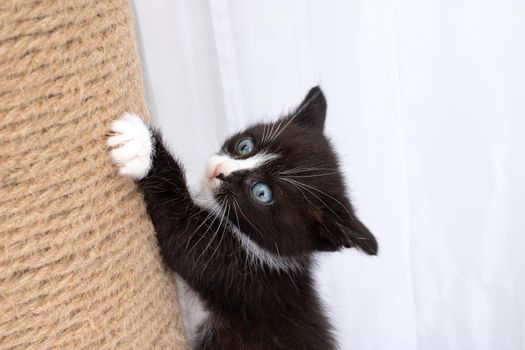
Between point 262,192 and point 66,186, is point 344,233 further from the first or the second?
point 66,186

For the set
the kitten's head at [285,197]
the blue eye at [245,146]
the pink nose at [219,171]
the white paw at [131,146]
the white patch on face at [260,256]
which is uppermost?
the white paw at [131,146]

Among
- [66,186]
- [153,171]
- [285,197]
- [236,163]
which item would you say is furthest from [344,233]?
[66,186]

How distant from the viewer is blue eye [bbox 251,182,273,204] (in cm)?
114

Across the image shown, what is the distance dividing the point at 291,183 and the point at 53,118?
480 mm

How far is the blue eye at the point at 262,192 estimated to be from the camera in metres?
1.14

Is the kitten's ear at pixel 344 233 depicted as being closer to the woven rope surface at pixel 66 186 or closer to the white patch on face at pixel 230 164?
the white patch on face at pixel 230 164

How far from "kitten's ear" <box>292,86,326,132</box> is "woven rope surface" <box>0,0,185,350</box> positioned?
1.44ft

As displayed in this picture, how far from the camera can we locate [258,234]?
3.76 feet

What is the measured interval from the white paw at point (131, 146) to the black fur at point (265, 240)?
0.06 metres

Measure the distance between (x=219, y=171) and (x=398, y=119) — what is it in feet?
2.00

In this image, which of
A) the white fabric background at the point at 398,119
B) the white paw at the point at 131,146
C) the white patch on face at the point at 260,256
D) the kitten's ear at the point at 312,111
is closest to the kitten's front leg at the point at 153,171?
the white paw at the point at 131,146

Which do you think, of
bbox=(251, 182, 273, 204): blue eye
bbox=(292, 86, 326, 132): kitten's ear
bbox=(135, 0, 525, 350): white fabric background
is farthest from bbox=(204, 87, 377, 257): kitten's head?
bbox=(135, 0, 525, 350): white fabric background

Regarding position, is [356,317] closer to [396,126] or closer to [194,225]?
[396,126]

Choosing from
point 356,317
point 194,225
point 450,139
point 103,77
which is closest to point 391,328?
point 356,317
